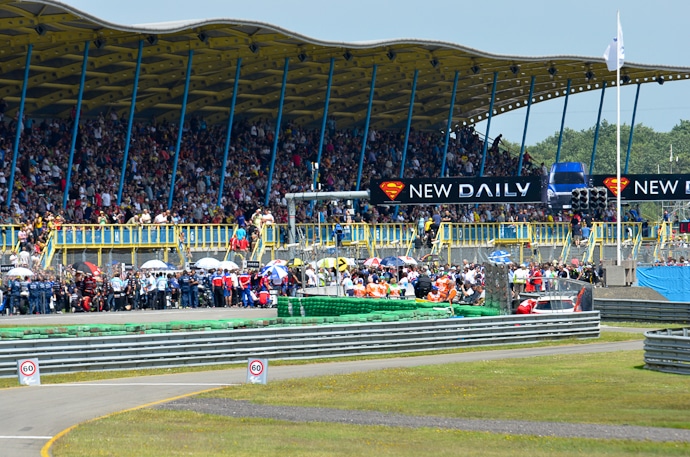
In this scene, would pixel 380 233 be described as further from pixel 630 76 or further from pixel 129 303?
pixel 630 76

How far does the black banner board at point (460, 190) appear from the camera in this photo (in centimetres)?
5047

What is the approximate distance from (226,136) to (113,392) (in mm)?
38202

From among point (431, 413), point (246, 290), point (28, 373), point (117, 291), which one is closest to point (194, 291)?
point (246, 290)

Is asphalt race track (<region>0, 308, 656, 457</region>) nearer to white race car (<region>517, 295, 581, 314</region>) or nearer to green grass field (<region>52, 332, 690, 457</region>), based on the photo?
green grass field (<region>52, 332, 690, 457</region>)

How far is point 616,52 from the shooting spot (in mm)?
49688

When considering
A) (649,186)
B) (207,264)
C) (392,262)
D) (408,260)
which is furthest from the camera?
(649,186)

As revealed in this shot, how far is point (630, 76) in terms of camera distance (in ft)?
220

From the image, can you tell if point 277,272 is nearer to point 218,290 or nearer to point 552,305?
point 218,290

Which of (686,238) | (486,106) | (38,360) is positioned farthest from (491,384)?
(486,106)

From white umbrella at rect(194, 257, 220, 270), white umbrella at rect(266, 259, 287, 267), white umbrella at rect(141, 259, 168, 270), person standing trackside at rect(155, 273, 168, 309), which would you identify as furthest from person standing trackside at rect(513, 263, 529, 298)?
white umbrella at rect(141, 259, 168, 270)

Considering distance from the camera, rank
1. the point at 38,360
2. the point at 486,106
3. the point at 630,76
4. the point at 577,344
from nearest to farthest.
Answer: the point at 38,360, the point at 577,344, the point at 630,76, the point at 486,106

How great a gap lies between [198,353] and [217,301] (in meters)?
18.2

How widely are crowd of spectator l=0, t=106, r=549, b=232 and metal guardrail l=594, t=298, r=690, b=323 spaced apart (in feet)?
52.4

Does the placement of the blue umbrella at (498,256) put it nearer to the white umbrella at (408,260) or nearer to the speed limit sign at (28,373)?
the white umbrella at (408,260)
